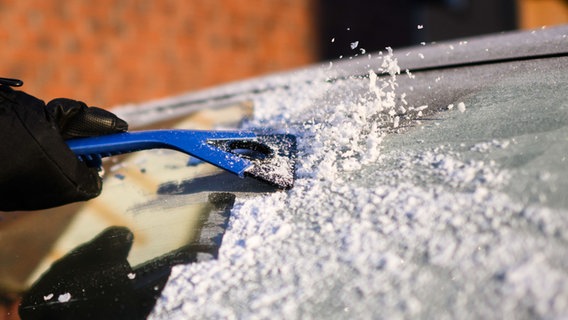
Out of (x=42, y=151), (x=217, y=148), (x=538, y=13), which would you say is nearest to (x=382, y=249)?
(x=217, y=148)

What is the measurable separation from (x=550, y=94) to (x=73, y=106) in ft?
3.08

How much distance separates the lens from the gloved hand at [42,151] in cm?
115

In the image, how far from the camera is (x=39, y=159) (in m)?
1.16

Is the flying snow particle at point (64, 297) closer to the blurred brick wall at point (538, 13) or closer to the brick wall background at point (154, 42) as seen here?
the brick wall background at point (154, 42)

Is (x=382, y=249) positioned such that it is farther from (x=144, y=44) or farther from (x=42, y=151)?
(x=144, y=44)

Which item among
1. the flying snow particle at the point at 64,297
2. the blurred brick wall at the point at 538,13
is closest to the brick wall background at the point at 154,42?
the flying snow particle at the point at 64,297

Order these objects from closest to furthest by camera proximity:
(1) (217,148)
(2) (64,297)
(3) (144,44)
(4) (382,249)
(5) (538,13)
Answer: (4) (382,249)
(2) (64,297)
(1) (217,148)
(3) (144,44)
(5) (538,13)

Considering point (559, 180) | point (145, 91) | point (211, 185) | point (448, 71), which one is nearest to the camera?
point (559, 180)

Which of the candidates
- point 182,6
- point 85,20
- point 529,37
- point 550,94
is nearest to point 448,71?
point 529,37

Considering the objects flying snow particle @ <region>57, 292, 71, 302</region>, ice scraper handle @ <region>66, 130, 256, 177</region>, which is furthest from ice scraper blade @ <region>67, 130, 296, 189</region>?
flying snow particle @ <region>57, 292, 71, 302</region>

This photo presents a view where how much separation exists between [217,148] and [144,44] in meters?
4.18

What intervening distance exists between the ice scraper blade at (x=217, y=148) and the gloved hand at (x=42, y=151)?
0.03 m

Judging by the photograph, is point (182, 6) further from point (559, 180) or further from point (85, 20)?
point (559, 180)

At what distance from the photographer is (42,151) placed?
3.82ft
